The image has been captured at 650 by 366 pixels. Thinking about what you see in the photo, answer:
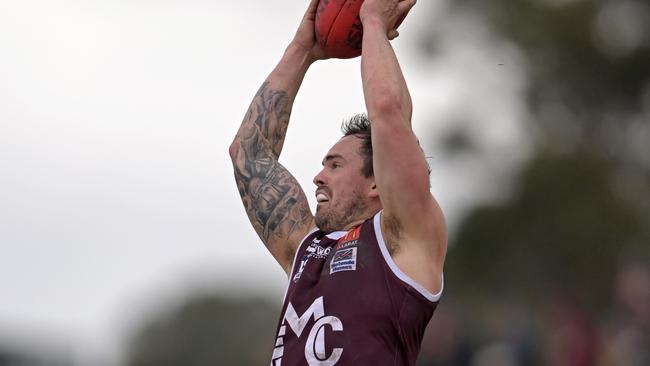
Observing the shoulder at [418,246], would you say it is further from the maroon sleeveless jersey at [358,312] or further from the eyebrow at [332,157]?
the eyebrow at [332,157]

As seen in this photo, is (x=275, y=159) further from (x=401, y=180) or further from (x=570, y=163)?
(x=570, y=163)

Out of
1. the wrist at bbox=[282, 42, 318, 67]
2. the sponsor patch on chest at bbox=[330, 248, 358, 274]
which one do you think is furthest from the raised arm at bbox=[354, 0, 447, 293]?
the wrist at bbox=[282, 42, 318, 67]

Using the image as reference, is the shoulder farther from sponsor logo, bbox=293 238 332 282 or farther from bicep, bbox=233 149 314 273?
bicep, bbox=233 149 314 273

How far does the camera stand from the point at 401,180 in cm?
635

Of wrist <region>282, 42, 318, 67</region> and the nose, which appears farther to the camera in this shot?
wrist <region>282, 42, 318, 67</region>

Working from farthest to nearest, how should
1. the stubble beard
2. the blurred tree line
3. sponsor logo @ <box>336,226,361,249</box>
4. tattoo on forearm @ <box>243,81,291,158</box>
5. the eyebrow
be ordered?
the blurred tree line < tattoo on forearm @ <box>243,81,291,158</box> < the eyebrow < the stubble beard < sponsor logo @ <box>336,226,361,249</box>

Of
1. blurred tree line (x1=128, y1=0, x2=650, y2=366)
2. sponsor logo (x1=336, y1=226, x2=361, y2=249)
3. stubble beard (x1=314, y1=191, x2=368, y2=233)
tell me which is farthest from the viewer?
blurred tree line (x1=128, y1=0, x2=650, y2=366)

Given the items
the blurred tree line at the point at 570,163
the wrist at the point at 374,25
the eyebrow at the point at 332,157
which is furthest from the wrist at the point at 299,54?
the blurred tree line at the point at 570,163

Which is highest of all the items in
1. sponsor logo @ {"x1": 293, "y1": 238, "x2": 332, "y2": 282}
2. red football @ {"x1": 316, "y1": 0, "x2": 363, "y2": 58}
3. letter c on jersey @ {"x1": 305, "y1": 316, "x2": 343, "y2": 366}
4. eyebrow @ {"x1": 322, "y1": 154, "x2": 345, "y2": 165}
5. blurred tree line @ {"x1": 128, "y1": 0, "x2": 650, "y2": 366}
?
red football @ {"x1": 316, "y1": 0, "x2": 363, "y2": 58}

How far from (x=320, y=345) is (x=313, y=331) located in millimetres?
100

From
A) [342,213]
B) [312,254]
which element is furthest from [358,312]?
[342,213]

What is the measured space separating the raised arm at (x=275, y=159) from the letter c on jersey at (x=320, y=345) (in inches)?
31.9

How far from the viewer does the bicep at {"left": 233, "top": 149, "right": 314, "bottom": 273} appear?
288 inches

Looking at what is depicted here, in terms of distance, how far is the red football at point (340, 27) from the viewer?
7.05 m
